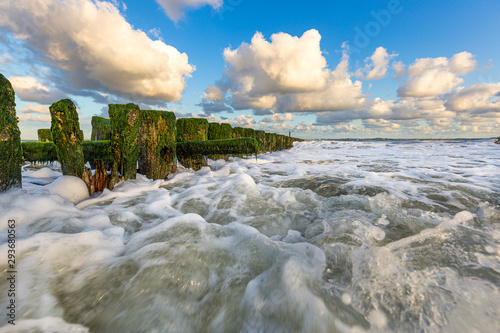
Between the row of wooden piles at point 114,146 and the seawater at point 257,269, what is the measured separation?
69 centimetres

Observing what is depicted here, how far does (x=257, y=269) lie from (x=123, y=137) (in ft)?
11.0

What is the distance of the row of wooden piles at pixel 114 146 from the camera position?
2.54 meters

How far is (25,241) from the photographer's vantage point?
1700 millimetres

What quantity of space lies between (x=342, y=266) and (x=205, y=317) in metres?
1.04

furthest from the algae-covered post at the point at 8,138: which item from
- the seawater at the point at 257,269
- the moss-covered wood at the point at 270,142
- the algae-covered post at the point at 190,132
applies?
the moss-covered wood at the point at 270,142

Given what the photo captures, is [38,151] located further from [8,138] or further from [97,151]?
[8,138]

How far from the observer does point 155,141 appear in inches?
170

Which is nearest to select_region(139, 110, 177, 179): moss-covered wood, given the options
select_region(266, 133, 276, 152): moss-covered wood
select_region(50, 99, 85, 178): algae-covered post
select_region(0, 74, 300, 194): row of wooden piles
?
select_region(0, 74, 300, 194): row of wooden piles

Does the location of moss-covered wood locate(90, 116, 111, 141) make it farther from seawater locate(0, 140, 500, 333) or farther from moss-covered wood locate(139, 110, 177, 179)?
seawater locate(0, 140, 500, 333)

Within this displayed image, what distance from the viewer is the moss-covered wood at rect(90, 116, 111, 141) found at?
7.79 metres

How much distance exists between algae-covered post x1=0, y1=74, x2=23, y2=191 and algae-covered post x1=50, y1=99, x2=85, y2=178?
1.27 ft

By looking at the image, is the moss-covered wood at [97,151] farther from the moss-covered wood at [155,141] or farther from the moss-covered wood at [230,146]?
the moss-covered wood at [230,146]

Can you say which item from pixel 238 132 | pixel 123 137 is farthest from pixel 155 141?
pixel 238 132

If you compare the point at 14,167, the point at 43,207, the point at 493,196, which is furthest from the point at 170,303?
the point at 493,196
